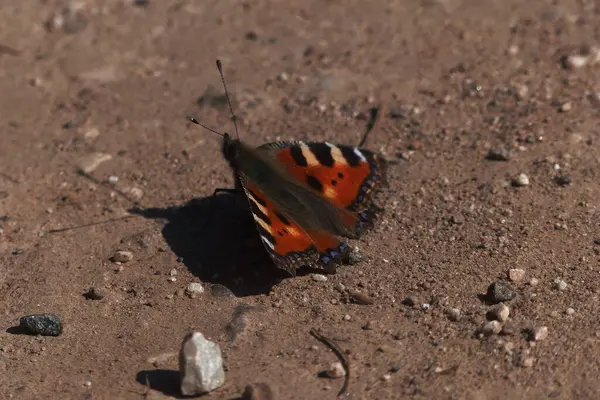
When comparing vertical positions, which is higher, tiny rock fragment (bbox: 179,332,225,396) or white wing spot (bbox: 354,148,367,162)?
white wing spot (bbox: 354,148,367,162)

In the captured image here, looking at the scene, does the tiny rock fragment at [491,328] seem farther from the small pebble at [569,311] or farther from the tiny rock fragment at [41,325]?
the tiny rock fragment at [41,325]

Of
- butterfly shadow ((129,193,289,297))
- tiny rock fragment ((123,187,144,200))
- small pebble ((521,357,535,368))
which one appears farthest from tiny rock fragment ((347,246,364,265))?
tiny rock fragment ((123,187,144,200))

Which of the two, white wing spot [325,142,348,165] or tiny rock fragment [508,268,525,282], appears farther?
white wing spot [325,142,348,165]

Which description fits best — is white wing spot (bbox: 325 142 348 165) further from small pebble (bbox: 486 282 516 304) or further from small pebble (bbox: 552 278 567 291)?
small pebble (bbox: 552 278 567 291)

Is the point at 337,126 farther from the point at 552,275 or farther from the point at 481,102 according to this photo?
the point at 552,275

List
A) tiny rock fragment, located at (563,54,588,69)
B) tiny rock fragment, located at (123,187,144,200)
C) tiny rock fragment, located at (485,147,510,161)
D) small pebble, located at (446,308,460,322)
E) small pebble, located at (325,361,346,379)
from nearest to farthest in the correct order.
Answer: small pebble, located at (325,361,346,379) → small pebble, located at (446,308,460,322) → tiny rock fragment, located at (485,147,510,161) → tiny rock fragment, located at (123,187,144,200) → tiny rock fragment, located at (563,54,588,69)

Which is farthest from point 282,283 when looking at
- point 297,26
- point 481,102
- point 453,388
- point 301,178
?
point 297,26

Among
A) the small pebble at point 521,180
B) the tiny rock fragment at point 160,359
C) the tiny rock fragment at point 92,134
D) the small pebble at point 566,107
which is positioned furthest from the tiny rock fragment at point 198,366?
the small pebble at point 566,107
